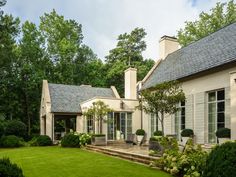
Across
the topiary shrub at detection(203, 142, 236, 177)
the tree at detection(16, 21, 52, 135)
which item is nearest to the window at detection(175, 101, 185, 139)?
the topiary shrub at detection(203, 142, 236, 177)

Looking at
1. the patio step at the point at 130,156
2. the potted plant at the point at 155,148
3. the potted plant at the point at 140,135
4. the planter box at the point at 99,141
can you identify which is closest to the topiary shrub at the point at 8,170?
the patio step at the point at 130,156

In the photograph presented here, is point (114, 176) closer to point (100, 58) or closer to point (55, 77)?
point (55, 77)

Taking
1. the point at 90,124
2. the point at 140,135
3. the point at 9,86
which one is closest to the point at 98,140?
the point at 140,135

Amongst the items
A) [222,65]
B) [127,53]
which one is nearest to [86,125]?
[222,65]

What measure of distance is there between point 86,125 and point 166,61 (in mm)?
9091

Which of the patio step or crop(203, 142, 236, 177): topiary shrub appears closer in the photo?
crop(203, 142, 236, 177): topiary shrub

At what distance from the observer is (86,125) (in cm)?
2545

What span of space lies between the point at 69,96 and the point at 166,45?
427 inches

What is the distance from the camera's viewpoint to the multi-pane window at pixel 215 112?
46.9ft

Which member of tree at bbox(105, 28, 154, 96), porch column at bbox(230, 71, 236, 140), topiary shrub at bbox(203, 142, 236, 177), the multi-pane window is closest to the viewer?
topiary shrub at bbox(203, 142, 236, 177)

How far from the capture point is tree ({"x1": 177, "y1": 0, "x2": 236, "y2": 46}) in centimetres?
3756

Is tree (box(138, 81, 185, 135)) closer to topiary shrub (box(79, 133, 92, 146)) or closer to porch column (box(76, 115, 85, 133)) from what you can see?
topiary shrub (box(79, 133, 92, 146))

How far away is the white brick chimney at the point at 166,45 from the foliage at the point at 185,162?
49.4 feet

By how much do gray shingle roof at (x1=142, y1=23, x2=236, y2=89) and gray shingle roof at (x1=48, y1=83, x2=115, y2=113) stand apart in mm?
8361
